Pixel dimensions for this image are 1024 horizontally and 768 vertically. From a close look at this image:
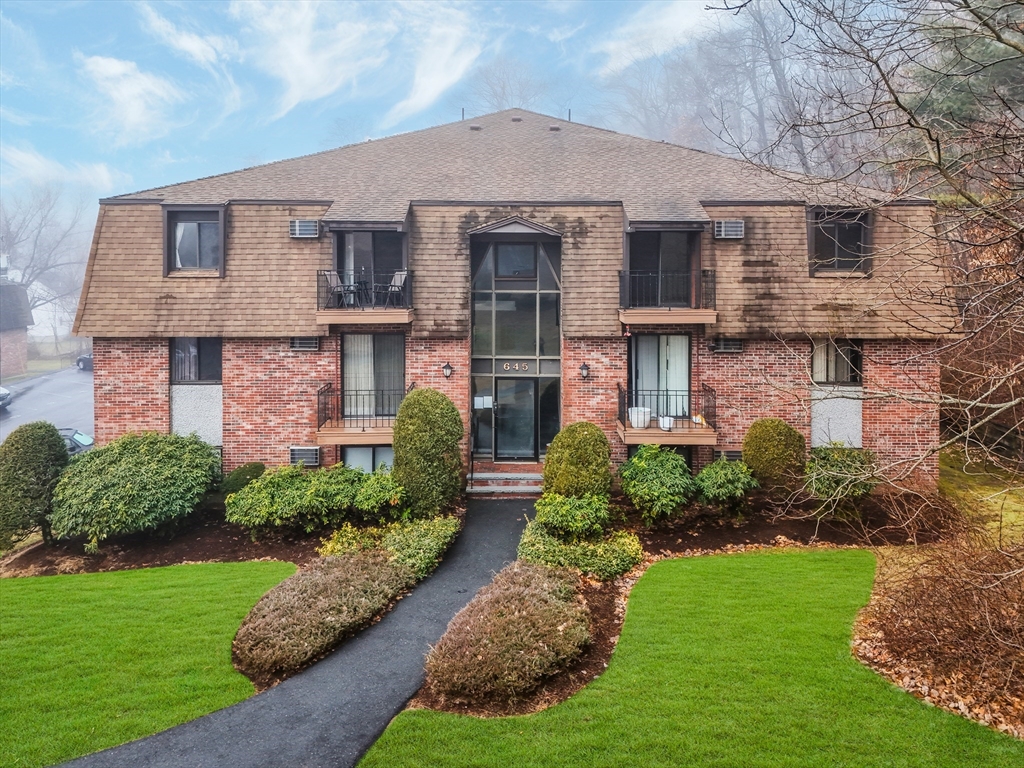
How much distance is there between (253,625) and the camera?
25.9 ft

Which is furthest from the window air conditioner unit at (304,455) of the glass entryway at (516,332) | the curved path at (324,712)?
the curved path at (324,712)

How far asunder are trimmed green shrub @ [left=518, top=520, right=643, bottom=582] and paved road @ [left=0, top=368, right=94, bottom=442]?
19.6 meters

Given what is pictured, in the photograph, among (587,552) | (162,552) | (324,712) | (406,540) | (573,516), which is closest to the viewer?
(324,712)

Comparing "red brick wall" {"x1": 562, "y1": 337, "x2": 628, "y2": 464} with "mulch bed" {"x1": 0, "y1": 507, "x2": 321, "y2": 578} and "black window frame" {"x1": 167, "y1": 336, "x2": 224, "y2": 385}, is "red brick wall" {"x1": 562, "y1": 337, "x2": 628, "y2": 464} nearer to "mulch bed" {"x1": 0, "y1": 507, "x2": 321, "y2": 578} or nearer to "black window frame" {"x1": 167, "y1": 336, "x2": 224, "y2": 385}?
"mulch bed" {"x1": 0, "y1": 507, "x2": 321, "y2": 578}

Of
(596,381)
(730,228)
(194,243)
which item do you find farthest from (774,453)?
(194,243)

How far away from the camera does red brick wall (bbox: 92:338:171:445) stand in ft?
43.3

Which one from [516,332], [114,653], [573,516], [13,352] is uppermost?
[13,352]

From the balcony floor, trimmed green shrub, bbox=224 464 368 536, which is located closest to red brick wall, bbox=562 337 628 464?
the balcony floor

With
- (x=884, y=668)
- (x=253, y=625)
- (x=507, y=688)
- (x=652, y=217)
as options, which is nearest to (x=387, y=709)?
(x=507, y=688)

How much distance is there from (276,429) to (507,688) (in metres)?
8.67

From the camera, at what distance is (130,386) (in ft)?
43.5

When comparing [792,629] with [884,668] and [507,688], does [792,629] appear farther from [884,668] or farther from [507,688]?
[507,688]

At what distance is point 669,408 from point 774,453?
2.62 metres

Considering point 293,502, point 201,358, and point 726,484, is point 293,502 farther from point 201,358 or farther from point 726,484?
point 726,484
